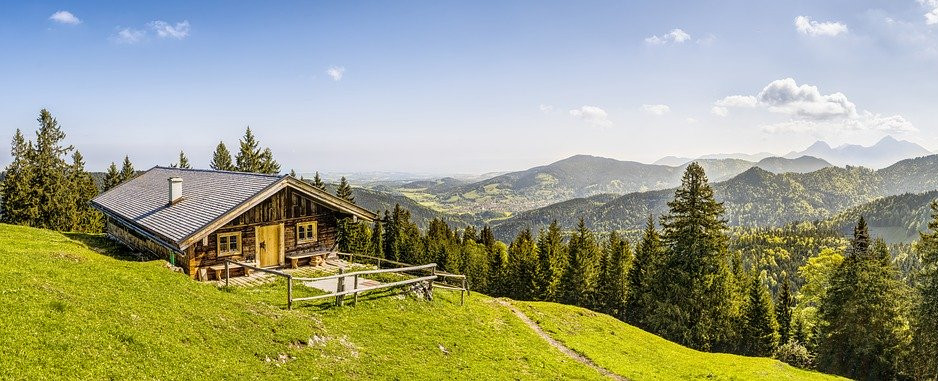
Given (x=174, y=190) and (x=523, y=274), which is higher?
(x=174, y=190)

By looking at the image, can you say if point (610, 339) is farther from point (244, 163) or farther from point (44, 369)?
point (244, 163)

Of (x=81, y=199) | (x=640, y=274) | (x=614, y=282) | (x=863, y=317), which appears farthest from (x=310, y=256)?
(x=81, y=199)

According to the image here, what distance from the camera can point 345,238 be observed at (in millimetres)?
84938

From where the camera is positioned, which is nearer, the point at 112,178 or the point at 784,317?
the point at 784,317

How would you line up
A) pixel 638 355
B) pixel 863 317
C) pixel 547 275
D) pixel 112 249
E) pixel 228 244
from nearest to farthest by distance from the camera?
pixel 228 244
pixel 638 355
pixel 112 249
pixel 863 317
pixel 547 275

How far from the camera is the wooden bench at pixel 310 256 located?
32.7 m

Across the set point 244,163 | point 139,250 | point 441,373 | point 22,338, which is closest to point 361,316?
point 441,373

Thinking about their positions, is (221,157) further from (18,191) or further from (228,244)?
(228,244)

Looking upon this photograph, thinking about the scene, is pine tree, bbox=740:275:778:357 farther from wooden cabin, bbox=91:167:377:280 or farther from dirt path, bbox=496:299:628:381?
wooden cabin, bbox=91:167:377:280

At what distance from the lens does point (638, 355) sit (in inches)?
1207

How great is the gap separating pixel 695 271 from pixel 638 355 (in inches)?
675

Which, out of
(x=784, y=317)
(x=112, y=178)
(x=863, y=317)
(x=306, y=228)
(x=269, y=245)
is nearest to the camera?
(x=269, y=245)

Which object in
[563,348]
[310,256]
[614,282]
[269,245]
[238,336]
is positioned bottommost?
[614,282]

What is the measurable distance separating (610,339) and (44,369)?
3088 cm
